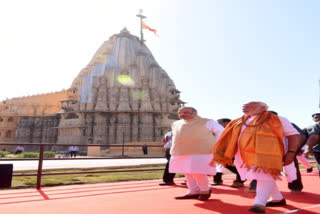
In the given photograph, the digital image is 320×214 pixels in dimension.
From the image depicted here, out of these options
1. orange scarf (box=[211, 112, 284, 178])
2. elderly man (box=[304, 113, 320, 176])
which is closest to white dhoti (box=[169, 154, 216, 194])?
orange scarf (box=[211, 112, 284, 178])

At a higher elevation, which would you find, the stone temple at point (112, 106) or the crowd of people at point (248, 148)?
the stone temple at point (112, 106)

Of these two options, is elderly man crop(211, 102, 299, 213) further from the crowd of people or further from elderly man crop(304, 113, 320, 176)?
elderly man crop(304, 113, 320, 176)

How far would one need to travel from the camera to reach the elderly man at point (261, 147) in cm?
361

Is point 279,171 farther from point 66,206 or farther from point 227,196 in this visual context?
point 66,206

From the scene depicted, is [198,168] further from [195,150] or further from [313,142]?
[313,142]

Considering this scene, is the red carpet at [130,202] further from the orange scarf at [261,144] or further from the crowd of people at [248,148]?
the orange scarf at [261,144]

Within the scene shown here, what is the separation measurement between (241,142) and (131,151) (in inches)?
917

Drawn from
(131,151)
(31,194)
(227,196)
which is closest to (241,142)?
(227,196)

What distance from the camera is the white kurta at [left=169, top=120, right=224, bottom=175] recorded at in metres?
4.56

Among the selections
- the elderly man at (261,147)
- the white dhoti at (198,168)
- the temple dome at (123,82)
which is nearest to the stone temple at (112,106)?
the temple dome at (123,82)

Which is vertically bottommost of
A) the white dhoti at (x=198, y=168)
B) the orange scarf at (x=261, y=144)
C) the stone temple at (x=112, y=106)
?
the white dhoti at (x=198, y=168)

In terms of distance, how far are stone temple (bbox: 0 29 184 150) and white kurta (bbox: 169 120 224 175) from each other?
109 ft

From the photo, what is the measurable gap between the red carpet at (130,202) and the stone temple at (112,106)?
32456mm

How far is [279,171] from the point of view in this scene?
3.58 meters
